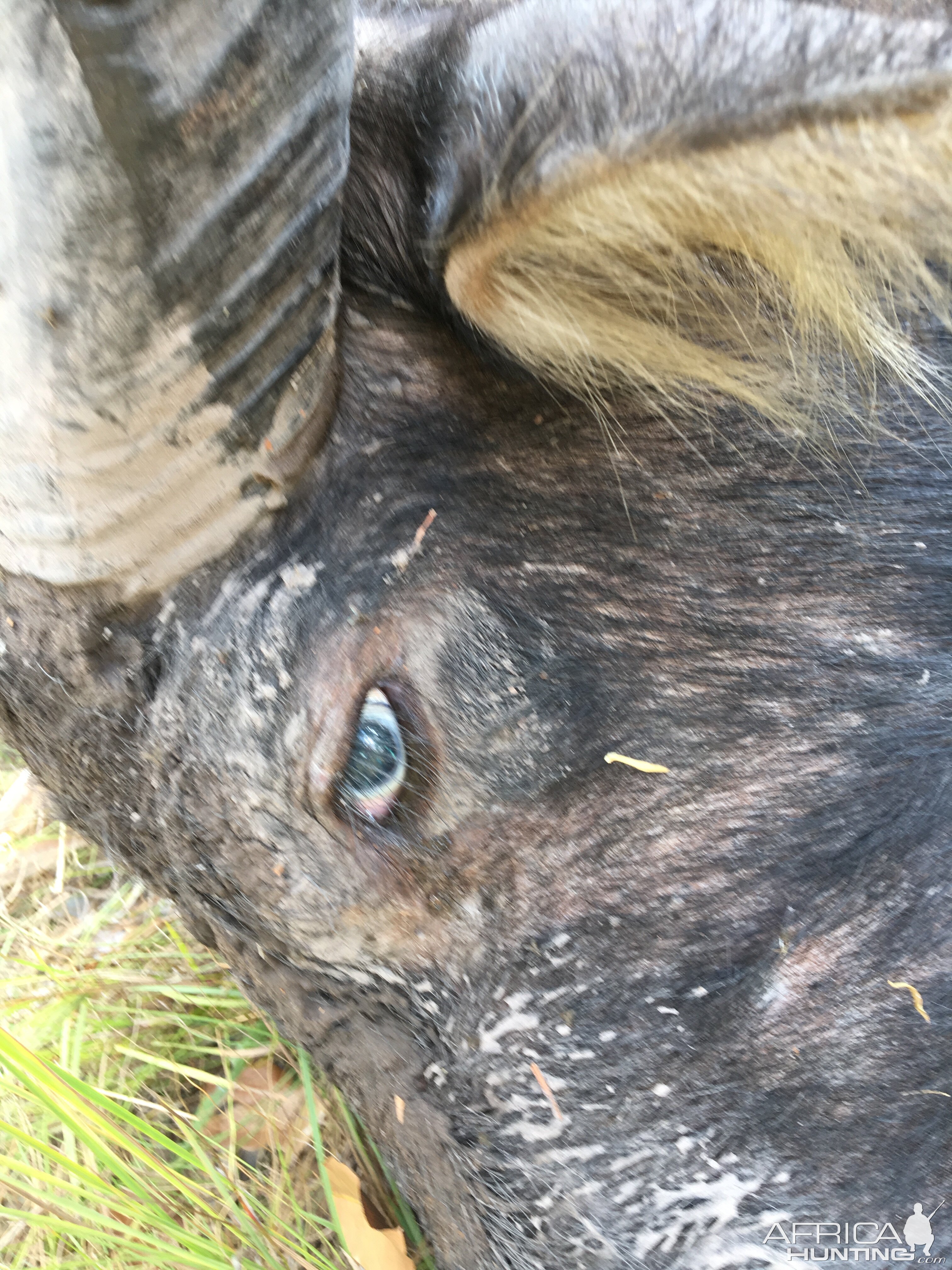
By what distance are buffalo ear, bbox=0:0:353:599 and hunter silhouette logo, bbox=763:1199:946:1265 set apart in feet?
3.89

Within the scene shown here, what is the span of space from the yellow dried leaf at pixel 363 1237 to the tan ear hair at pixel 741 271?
1776 mm

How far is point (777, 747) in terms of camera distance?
142 centimetres

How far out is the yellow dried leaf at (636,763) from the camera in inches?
54.9

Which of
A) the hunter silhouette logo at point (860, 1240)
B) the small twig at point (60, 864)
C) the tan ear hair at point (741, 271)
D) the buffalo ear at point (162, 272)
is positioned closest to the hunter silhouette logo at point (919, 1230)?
the hunter silhouette logo at point (860, 1240)

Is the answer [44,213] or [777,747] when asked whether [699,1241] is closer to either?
[777,747]

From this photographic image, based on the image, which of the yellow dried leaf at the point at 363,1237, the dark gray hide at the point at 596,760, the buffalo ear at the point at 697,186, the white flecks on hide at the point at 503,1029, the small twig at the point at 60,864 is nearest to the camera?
the buffalo ear at the point at 697,186

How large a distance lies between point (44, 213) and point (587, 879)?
1.03 metres

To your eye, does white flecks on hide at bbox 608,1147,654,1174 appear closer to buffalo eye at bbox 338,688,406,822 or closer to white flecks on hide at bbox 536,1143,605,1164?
white flecks on hide at bbox 536,1143,605,1164

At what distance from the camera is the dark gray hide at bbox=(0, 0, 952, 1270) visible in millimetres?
1312

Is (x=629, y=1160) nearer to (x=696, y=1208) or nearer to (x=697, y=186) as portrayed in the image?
(x=696, y=1208)

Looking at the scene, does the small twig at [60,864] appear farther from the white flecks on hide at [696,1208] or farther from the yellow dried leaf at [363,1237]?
the white flecks on hide at [696,1208]

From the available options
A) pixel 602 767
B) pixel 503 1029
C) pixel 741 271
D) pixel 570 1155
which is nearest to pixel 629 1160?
pixel 570 1155

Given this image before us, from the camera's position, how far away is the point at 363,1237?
6.91 ft

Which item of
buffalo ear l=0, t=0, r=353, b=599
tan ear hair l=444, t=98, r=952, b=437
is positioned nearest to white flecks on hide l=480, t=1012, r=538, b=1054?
buffalo ear l=0, t=0, r=353, b=599
